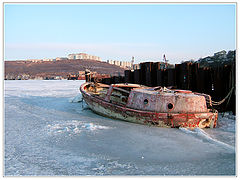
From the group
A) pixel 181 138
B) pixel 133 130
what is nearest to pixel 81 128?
pixel 133 130

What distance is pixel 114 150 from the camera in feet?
15.7

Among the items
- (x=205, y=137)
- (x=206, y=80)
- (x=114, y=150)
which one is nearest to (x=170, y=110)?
(x=205, y=137)

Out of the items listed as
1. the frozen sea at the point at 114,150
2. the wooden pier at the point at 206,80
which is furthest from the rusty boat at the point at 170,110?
the wooden pier at the point at 206,80

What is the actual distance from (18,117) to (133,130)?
532cm

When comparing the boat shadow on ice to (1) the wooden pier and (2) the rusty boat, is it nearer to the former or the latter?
(2) the rusty boat

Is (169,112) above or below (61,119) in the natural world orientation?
above

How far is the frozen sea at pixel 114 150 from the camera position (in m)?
3.78

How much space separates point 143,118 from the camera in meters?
7.13

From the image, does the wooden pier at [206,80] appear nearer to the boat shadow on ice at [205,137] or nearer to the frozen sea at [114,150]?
the frozen sea at [114,150]

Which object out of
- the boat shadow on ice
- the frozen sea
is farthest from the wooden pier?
the boat shadow on ice

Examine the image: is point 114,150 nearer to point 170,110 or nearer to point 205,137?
point 205,137

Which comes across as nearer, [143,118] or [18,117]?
[143,118]

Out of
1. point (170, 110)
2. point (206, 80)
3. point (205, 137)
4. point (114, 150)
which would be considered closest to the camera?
point (114, 150)

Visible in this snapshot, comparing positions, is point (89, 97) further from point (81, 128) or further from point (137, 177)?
A: point (137, 177)
